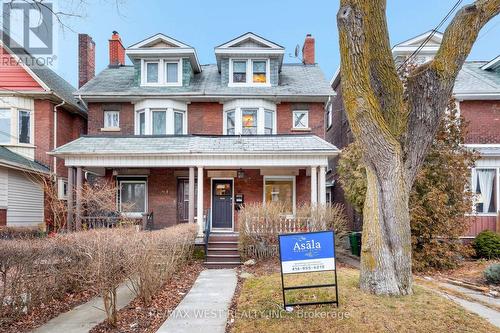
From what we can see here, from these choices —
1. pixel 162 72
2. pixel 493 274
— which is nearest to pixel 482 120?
pixel 493 274

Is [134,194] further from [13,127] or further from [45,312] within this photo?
[45,312]

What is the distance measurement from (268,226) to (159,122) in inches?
310

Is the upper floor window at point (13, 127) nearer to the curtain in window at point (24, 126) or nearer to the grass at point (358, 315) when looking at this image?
the curtain in window at point (24, 126)

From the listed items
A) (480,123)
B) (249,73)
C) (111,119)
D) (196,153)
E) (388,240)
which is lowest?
(388,240)

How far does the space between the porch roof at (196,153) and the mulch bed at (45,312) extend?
235 inches

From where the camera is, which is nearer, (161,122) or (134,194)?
(134,194)

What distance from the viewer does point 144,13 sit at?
9367 millimetres

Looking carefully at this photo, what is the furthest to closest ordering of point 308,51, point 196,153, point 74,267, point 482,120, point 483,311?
point 308,51
point 482,120
point 196,153
point 74,267
point 483,311

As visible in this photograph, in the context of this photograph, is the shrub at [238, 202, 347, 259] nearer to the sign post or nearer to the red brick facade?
the sign post

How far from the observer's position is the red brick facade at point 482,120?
49.5ft

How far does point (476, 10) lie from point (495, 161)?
33.9ft

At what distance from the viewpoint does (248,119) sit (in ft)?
51.0

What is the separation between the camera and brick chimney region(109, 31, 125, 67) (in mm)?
18500

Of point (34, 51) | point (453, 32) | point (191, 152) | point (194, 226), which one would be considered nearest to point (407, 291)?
point (453, 32)
